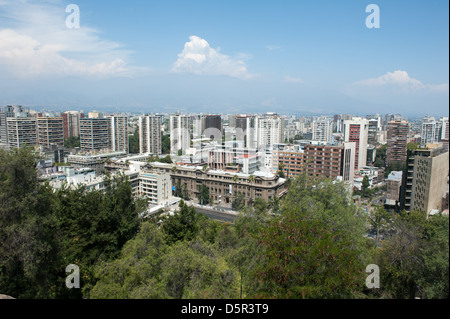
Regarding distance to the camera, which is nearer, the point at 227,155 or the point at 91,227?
the point at 91,227

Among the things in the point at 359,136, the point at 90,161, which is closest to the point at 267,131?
the point at 359,136

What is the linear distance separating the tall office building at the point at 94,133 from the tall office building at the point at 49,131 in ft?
4.73

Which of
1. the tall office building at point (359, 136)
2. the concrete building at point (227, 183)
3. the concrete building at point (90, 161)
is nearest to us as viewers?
the concrete building at point (227, 183)

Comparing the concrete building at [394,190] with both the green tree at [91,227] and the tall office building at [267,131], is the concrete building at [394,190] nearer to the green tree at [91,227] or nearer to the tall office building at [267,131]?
the green tree at [91,227]

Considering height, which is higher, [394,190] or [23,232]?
[23,232]

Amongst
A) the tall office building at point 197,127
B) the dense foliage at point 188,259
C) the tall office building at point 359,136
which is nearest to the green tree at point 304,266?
the dense foliage at point 188,259

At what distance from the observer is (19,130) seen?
17.9m

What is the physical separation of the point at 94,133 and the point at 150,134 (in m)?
3.80

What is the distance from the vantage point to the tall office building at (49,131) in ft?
63.4

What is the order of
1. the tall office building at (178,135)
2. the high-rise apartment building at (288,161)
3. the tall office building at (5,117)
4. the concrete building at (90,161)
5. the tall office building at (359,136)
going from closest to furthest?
the high-rise apartment building at (288,161) → the concrete building at (90,161) → the tall office building at (5,117) → the tall office building at (359,136) → the tall office building at (178,135)

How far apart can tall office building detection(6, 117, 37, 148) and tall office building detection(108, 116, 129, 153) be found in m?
4.59

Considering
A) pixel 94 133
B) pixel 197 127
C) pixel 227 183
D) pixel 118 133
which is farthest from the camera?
pixel 197 127

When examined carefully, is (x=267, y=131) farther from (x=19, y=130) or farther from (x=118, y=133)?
(x=19, y=130)

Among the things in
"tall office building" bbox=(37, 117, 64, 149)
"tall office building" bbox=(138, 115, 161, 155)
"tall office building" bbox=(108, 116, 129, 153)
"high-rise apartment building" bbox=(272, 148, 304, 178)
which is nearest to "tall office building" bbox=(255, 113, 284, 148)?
"high-rise apartment building" bbox=(272, 148, 304, 178)
